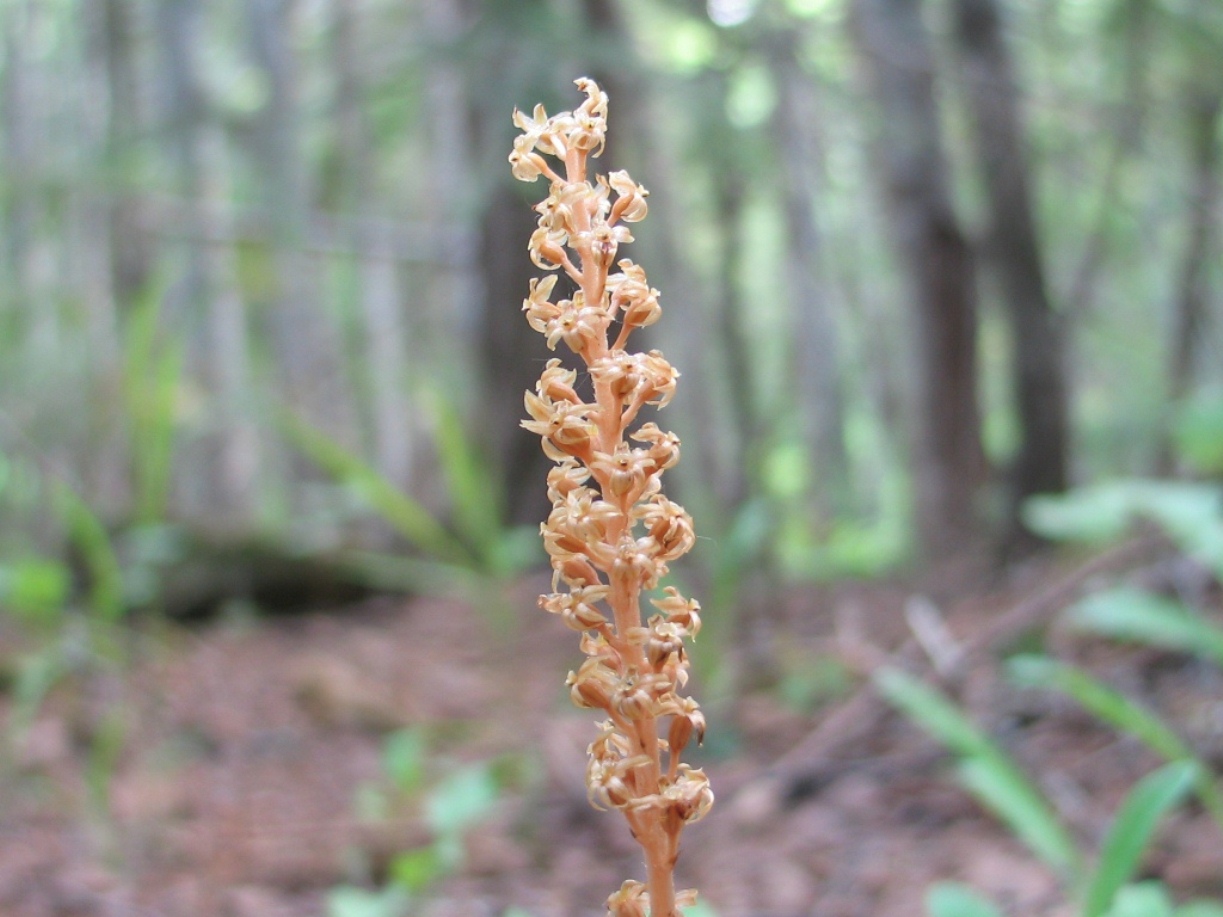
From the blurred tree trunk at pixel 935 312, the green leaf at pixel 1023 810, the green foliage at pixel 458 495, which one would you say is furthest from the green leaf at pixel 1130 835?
the blurred tree trunk at pixel 935 312

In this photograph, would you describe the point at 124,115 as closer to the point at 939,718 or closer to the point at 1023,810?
the point at 939,718

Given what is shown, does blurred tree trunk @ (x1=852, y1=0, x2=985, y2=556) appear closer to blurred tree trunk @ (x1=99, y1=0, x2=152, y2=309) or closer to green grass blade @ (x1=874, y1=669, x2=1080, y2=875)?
green grass blade @ (x1=874, y1=669, x2=1080, y2=875)

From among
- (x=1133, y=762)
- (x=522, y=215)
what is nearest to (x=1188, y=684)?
(x=1133, y=762)

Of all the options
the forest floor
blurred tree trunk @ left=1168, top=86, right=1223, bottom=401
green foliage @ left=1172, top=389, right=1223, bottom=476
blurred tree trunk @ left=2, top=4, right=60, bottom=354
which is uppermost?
blurred tree trunk @ left=2, top=4, right=60, bottom=354

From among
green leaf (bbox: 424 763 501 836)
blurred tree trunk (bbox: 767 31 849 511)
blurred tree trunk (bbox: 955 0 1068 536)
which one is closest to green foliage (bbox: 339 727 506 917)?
green leaf (bbox: 424 763 501 836)

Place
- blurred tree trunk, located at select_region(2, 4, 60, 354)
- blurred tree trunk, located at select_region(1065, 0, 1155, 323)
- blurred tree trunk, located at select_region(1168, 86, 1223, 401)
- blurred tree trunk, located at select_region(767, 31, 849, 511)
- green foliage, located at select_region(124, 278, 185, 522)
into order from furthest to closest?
blurred tree trunk, located at select_region(2, 4, 60, 354) < blurred tree trunk, located at select_region(1168, 86, 1223, 401) < blurred tree trunk, located at select_region(1065, 0, 1155, 323) < blurred tree trunk, located at select_region(767, 31, 849, 511) < green foliage, located at select_region(124, 278, 185, 522)

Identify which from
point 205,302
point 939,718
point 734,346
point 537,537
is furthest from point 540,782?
point 734,346

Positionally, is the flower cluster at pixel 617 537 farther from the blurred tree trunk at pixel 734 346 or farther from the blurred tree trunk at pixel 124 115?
the blurred tree trunk at pixel 734 346
